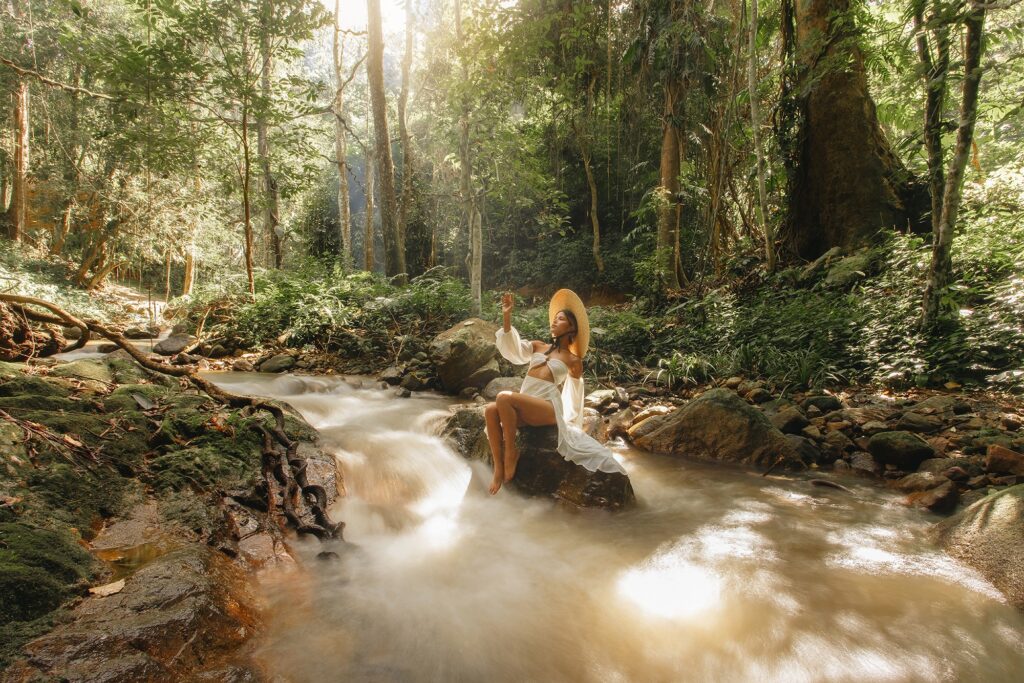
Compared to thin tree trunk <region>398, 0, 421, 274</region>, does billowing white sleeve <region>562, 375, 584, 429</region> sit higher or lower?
lower

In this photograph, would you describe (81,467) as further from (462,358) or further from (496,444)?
(462,358)

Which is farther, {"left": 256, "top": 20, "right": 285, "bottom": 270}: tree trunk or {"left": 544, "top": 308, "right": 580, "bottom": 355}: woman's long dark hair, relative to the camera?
{"left": 256, "top": 20, "right": 285, "bottom": 270}: tree trunk

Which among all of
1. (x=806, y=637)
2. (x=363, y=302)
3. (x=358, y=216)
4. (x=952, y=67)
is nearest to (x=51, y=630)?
(x=806, y=637)

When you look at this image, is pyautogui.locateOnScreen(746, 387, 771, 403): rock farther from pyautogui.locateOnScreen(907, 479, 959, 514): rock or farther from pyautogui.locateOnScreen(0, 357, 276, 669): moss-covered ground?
pyautogui.locateOnScreen(0, 357, 276, 669): moss-covered ground

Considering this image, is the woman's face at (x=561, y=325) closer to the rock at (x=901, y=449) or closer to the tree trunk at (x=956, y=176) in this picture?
the rock at (x=901, y=449)

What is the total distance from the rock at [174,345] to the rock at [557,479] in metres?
8.29

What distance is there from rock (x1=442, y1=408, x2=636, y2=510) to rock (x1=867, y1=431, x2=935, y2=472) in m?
2.63

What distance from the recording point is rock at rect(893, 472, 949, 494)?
411 cm

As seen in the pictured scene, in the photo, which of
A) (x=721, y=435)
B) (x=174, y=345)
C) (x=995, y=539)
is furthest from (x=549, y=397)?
(x=174, y=345)

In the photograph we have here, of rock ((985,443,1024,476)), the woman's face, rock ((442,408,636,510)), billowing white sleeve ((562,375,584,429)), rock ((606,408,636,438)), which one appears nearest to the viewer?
rock ((985,443,1024,476))

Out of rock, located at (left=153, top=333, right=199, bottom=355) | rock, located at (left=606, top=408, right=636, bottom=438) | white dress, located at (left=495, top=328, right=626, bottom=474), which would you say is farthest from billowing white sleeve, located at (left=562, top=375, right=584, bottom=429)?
rock, located at (left=153, top=333, right=199, bottom=355)

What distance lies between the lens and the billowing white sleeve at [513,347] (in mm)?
4105

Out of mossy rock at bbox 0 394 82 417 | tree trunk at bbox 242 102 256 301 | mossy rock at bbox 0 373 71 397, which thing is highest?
tree trunk at bbox 242 102 256 301

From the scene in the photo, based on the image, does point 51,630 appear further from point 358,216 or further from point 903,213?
point 358,216
